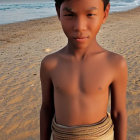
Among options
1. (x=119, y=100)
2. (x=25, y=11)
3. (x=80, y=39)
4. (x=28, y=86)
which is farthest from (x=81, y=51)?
(x=25, y=11)

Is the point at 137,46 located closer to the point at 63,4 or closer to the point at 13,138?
the point at 13,138

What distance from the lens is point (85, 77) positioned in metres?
1.18

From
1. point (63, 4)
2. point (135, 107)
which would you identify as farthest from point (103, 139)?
point (135, 107)

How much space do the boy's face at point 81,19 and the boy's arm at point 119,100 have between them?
25cm

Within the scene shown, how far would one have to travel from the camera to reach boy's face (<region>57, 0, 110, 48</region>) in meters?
1.04

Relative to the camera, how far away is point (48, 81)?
1279 mm

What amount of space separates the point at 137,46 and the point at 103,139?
5.83 metres

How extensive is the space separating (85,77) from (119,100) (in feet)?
0.90

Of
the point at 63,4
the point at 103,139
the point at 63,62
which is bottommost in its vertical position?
the point at 103,139

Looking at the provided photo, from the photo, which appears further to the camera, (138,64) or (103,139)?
(138,64)

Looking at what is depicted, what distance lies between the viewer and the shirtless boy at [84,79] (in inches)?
42.9

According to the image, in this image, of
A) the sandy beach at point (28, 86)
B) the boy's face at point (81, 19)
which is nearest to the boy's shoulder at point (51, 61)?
the boy's face at point (81, 19)

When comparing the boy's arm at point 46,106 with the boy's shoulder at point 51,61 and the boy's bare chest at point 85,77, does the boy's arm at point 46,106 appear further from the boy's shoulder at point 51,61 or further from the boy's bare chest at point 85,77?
the boy's bare chest at point 85,77

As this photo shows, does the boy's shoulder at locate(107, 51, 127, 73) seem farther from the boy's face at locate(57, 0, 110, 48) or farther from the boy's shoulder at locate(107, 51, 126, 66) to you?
the boy's face at locate(57, 0, 110, 48)
